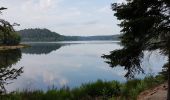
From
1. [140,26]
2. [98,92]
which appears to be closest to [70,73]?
[98,92]

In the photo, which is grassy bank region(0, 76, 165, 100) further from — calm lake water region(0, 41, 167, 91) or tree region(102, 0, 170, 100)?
tree region(102, 0, 170, 100)

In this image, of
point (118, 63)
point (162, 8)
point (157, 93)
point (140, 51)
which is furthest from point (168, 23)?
point (157, 93)

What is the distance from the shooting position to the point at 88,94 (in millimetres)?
16250

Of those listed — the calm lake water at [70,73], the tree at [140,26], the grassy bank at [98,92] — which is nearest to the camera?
the tree at [140,26]

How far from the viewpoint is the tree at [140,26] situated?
954 centimetres

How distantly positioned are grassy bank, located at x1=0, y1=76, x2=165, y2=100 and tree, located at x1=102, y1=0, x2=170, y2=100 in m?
3.93

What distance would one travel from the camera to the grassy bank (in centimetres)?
1468

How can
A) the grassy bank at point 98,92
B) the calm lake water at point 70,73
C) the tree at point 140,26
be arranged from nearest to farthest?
1. the tree at point 140,26
2. the grassy bank at point 98,92
3. the calm lake water at point 70,73

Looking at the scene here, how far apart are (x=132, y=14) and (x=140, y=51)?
1.11 metres

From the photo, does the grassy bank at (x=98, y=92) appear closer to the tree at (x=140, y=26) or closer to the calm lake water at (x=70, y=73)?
the calm lake water at (x=70, y=73)

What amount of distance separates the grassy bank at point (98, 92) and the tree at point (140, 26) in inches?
155

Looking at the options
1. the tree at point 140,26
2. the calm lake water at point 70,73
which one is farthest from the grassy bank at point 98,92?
the tree at point 140,26

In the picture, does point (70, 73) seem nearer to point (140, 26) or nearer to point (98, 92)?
point (98, 92)

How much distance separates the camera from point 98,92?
53.8ft
